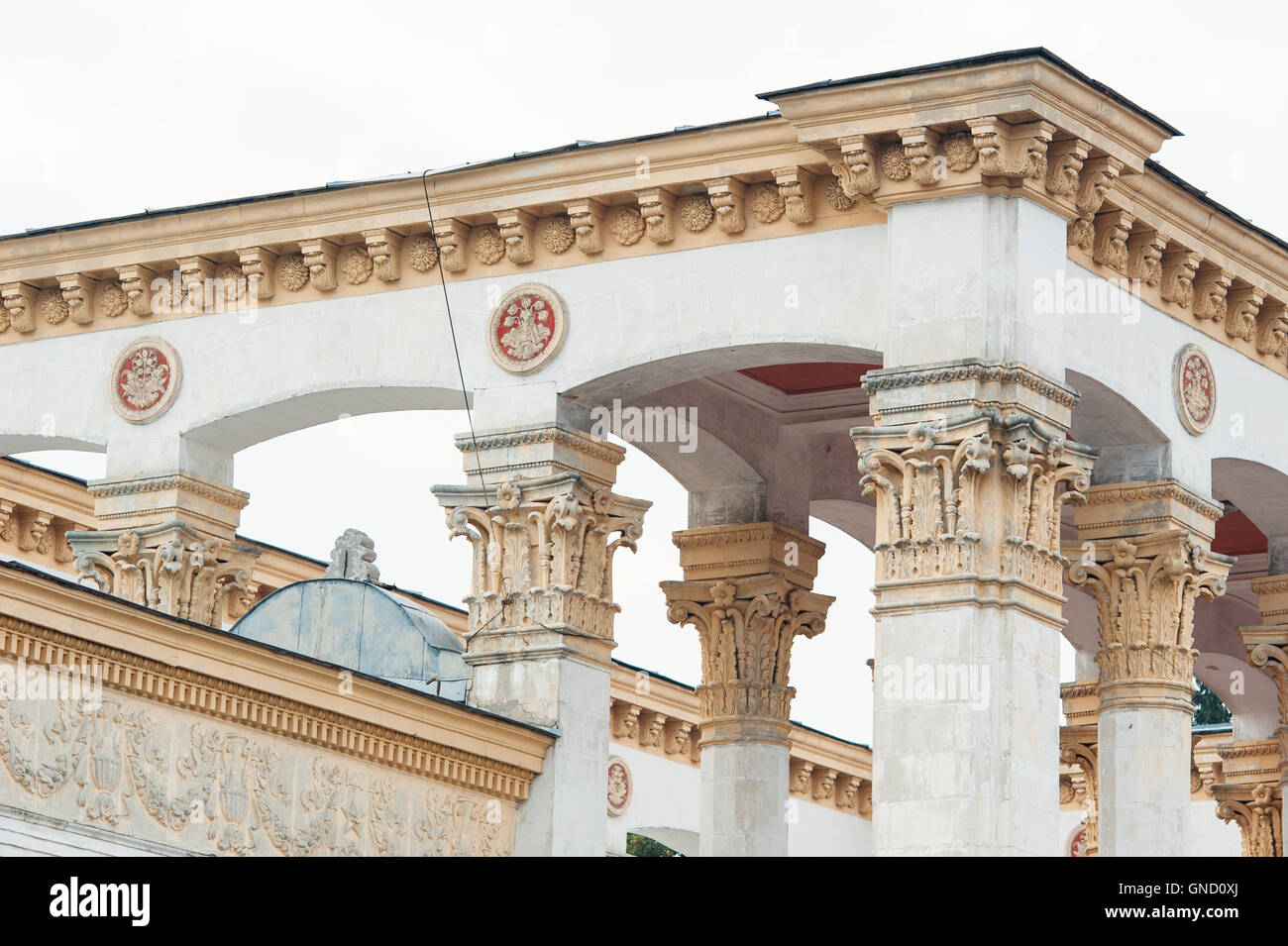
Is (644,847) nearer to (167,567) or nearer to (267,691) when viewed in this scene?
(167,567)

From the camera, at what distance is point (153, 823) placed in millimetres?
16375

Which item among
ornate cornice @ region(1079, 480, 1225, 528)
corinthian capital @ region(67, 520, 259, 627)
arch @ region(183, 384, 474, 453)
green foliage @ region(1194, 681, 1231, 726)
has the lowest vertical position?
corinthian capital @ region(67, 520, 259, 627)

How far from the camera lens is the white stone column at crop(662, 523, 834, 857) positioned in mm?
24297

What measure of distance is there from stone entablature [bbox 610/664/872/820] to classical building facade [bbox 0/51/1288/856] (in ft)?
26.8

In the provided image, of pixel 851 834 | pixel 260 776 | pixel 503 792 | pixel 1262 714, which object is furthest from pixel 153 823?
pixel 851 834

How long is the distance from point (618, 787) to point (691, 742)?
Answer: 1.78 metres

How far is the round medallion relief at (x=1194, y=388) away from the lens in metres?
21.5

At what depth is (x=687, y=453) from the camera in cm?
2456

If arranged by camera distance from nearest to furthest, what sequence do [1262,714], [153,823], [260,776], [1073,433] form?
1. [153,823]
2. [260,776]
3. [1073,433]
4. [1262,714]

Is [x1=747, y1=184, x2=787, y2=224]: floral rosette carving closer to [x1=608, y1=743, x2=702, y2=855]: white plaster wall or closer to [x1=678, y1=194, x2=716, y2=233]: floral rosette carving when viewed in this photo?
[x1=678, y1=194, x2=716, y2=233]: floral rosette carving

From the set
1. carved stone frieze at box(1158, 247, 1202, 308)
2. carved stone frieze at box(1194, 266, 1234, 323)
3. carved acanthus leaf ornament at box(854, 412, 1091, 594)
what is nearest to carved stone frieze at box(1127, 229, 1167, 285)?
carved stone frieze at box(1158, 247, 1202, 308)
